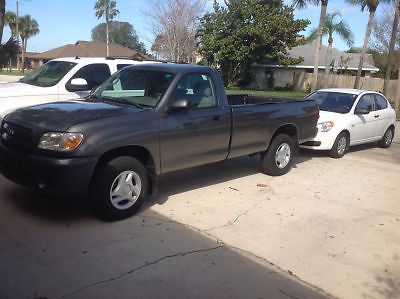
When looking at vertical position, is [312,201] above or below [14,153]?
below

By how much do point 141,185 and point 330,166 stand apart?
507 centimetres

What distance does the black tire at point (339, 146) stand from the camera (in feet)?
32.9

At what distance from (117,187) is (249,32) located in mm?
30361

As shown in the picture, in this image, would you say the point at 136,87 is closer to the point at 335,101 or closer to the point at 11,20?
the point at 335,101

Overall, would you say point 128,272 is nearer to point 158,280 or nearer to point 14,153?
point 158,280

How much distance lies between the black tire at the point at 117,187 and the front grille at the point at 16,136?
826 mm

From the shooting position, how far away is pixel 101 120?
16.9ft

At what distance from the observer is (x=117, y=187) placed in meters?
5.32

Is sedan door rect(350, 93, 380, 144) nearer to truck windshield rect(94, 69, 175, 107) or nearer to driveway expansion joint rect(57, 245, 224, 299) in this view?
truck windshield rect(94, 69, 175, 107)

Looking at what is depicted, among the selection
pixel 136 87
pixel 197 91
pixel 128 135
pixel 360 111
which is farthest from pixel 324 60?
pixel 128 135

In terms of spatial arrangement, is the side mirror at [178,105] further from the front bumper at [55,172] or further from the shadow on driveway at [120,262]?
the shadow on driveway at [120,262]

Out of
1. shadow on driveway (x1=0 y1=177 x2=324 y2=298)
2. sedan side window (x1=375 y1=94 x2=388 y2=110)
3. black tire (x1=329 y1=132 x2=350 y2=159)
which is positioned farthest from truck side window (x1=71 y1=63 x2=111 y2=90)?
sedan side window (x1=375 y1=94 x2=388 y2=110)

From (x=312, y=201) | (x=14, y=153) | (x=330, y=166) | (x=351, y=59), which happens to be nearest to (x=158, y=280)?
(x=14, y=153)

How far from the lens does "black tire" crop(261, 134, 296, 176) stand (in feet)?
26.1
